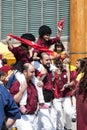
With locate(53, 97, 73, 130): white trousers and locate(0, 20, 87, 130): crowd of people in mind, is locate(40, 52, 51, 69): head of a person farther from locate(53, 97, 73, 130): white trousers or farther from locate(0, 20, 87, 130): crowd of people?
locate(53, 97, 73, 130): white trousers

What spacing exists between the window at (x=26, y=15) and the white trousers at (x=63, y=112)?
1047 centimetres

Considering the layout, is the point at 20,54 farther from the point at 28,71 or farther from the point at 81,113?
the point at 81,113

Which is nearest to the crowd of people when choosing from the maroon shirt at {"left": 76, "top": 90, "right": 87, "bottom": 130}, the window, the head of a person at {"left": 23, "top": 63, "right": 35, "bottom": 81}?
the head of a person at {"left": 23, "top": 63, "right": 35, "bottom": 81}

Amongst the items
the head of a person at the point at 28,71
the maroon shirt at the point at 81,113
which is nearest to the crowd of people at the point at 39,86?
the head of a person at the point at 28,71

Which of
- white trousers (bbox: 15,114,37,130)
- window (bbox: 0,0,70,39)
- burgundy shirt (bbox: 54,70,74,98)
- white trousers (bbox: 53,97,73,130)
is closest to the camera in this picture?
white trousers (bbox: 15,114,37,130)

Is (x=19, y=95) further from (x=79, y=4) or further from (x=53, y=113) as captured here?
(x=79, y=4)

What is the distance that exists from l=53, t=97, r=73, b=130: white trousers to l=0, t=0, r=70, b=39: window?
10473 mm

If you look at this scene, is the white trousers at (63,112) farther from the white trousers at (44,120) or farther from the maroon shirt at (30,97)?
the maroon shirt at (30,97)

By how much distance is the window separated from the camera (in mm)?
21391

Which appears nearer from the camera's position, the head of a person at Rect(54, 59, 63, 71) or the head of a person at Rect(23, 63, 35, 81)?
the head of a person at Rect(23, 63, 35, 81)

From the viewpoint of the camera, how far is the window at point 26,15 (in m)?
21.4

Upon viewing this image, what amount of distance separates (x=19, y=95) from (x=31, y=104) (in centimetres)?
40

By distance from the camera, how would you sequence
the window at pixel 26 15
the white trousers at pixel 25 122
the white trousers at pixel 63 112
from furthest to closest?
the window at pixel 26 15, the white trousers at pixel 63 112, the white trousers at pixel 25 122

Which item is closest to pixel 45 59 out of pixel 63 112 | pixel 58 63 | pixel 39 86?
pixel 39 86
